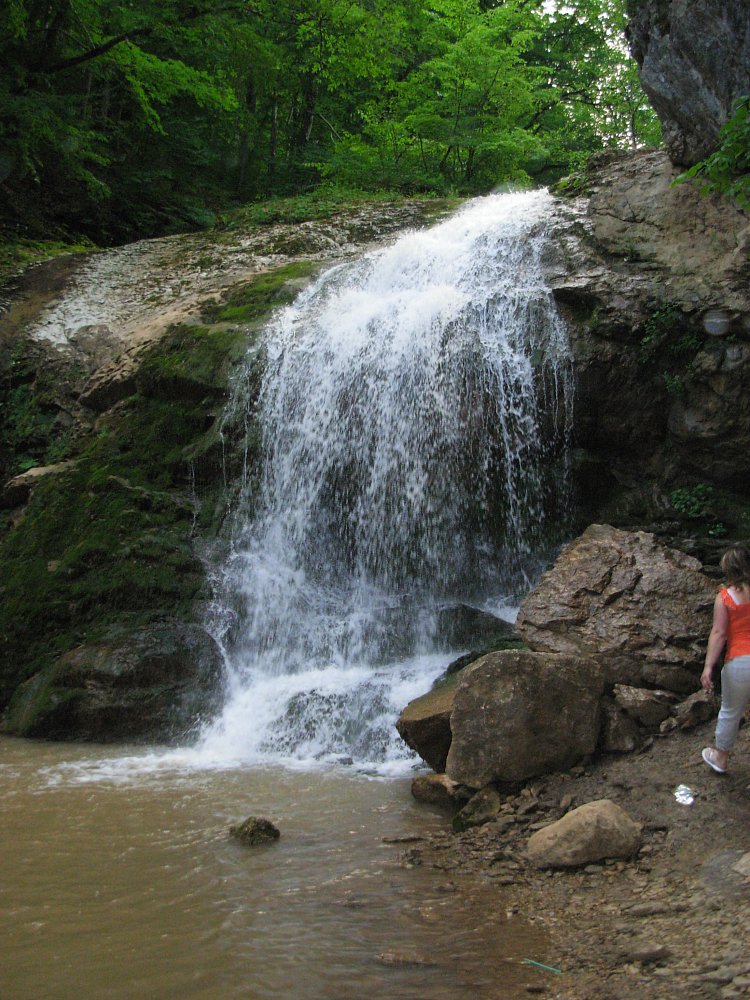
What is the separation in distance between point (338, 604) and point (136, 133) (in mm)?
14207

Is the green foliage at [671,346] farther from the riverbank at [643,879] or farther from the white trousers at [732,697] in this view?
the white trousers at [732,697]

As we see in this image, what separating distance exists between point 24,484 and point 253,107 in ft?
43.9

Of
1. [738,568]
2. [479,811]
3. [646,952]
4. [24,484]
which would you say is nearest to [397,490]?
[479,811]

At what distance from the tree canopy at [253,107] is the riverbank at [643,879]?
42.7ft

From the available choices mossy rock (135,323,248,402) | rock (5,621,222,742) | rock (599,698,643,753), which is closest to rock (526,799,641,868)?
rock (599,698,643,753)

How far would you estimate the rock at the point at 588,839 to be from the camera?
3.99 meters

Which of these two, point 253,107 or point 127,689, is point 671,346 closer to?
point 127,689

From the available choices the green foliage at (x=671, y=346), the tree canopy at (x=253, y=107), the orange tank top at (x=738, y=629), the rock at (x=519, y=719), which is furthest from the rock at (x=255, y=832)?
the tree canopy at (x=253, y=107)

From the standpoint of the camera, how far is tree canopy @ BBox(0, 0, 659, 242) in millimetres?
13531

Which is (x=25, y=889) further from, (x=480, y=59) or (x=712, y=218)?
(x=480, y=59)

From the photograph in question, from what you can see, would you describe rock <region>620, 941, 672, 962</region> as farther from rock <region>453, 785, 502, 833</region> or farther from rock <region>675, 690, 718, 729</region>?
rock <region>675, 690, 718, 729</region>

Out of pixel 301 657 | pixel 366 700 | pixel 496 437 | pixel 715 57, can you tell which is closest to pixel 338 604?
pixel 301 657

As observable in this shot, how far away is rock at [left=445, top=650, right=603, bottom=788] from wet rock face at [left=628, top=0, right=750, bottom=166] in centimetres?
633

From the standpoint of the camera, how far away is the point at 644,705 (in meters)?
5.29
